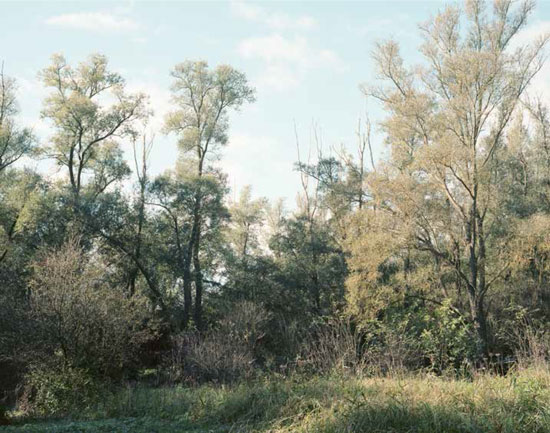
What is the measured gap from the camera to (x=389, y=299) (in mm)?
19328

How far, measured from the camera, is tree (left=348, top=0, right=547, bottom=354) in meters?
18.8

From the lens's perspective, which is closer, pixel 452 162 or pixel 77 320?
pixel 77 320

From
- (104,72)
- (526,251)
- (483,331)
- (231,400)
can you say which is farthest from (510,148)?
(231,400)

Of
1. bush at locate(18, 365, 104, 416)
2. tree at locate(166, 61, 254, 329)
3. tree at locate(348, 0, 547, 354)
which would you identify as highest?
tree at locate(166, 61, 254, 329)

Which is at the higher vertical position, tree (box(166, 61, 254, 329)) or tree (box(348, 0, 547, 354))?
tree (box(166, 61, 254, 329))

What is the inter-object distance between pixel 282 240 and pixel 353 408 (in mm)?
21064

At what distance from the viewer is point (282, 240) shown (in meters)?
27.7

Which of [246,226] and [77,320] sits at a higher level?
[246,226]

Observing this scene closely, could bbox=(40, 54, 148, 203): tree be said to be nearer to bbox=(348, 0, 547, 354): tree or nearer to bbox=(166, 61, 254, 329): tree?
bbox=(166, 61, 254, 329): tree

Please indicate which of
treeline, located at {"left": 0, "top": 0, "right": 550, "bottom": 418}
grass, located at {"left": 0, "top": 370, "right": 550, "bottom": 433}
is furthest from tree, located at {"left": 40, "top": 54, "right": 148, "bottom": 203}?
grass, located at {"left": 0, "top": 370, "right": 550, "bottom": 433}

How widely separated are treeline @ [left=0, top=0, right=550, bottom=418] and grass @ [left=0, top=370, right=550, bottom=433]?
170 cm

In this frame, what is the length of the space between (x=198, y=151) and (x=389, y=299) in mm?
14583

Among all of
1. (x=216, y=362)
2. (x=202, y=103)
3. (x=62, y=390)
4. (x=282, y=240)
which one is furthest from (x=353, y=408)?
(x=202, y=103)

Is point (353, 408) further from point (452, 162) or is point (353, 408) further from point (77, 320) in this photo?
point (452, 162)
